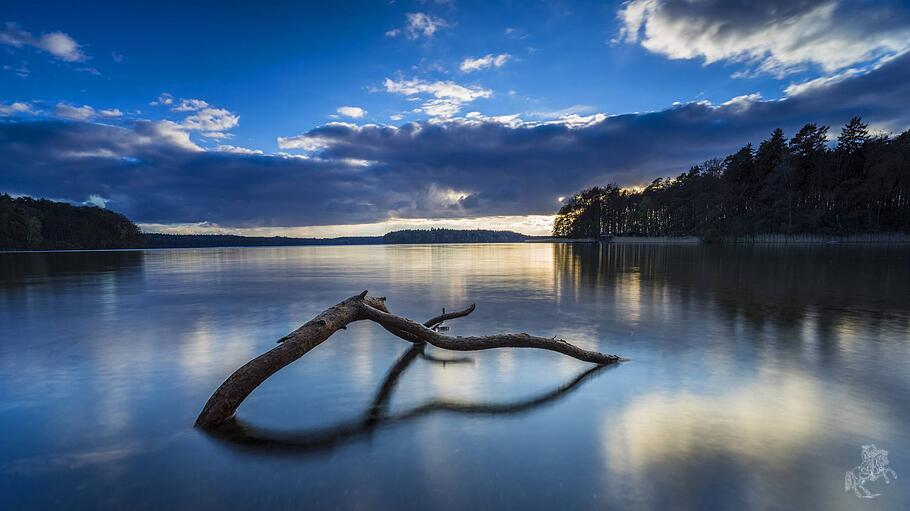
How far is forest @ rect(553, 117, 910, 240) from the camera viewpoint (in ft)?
225

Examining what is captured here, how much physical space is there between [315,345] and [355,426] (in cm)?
129

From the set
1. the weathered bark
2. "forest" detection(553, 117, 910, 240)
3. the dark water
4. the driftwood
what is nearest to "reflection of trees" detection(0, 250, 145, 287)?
the dark water

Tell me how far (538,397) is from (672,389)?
6.20 ft

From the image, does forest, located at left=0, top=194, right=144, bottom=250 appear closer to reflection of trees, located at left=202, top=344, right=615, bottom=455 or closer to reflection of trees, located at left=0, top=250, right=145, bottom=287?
reflection of trees, located at left=0, top=250, right=145, bottom=287

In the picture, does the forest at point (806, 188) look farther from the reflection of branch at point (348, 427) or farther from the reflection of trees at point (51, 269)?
the reflection of trees at point (51, 269)

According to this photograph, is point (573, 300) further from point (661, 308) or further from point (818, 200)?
point (818, 200)

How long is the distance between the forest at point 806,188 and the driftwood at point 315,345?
9000cm

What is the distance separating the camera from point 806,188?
257 ft

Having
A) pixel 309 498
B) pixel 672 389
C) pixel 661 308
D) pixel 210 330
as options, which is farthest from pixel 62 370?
pixel 661 308

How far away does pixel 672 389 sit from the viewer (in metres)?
5.21

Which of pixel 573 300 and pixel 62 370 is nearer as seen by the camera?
pixel 62 370

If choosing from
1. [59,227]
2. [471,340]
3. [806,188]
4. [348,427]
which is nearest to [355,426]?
[348,427]

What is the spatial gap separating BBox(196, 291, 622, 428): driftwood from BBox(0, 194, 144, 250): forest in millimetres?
149190

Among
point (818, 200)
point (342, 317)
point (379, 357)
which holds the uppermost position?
point (818, 200)
